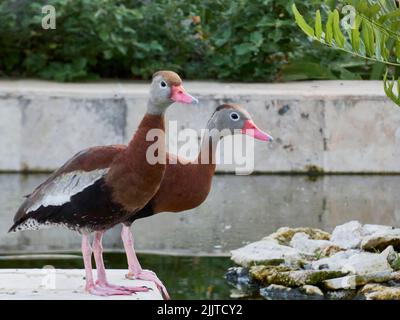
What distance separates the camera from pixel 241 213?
8336 mm

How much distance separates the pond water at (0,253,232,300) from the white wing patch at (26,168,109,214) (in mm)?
1163

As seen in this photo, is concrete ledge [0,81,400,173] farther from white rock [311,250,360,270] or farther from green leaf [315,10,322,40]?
green leaf [315,10,322,40]

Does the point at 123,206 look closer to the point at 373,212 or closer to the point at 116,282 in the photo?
the point at 116,282

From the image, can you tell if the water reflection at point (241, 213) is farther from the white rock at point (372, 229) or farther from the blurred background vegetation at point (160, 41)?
the blurred background vegetation at point (160, 41)

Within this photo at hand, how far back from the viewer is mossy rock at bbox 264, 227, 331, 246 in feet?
23.7

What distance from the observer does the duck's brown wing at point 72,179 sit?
16.0 ft

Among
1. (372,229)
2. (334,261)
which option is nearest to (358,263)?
(334,261)

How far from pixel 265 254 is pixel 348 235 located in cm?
65

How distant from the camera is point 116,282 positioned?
5.23 metres

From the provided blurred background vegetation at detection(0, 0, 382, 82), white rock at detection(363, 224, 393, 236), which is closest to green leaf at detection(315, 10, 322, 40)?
white rock at detection(363, 224, 393, 236)

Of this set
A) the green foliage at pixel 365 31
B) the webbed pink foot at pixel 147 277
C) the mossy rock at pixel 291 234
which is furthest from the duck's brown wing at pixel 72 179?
the mossy rock at pixel 291 234

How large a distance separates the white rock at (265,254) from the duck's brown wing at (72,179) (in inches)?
72.3

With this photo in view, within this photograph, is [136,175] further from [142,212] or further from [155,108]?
[142,212]
